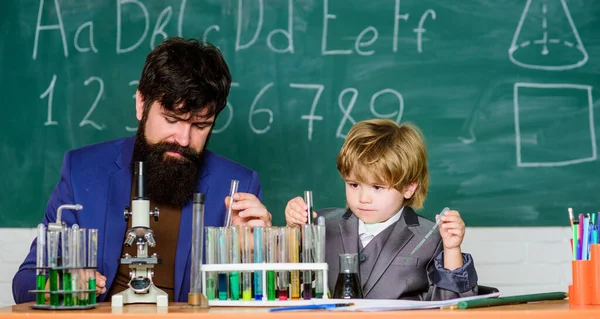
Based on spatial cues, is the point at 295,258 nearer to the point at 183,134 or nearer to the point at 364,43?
the point at 183,134

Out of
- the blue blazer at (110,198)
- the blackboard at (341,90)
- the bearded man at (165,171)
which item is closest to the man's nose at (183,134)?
the bearded man at (165,171)

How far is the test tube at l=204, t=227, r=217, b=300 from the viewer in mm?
1659

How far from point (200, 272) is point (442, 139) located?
166cm

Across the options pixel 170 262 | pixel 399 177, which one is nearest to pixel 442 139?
pixel 399 177

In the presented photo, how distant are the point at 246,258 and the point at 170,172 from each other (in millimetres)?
774

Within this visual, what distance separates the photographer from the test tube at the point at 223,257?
166 centimetres

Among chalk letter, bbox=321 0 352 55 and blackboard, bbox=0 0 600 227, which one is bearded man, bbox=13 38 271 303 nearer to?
blackboard, bbox=0 0 600 227

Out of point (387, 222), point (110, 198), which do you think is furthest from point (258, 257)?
point (110, 198)

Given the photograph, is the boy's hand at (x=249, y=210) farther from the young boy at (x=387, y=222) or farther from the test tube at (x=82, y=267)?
the test tube at (x=82, y=267)

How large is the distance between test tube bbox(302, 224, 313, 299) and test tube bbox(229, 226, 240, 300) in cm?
14

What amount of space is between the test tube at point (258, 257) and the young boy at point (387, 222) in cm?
29

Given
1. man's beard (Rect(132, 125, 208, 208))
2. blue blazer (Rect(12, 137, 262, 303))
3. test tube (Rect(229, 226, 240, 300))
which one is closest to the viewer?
test tube (Rect(229, 226, 240, 300))

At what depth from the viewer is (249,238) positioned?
5.57 feet

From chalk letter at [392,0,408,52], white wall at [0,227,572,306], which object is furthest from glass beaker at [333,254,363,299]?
chalk letter at [392,0,408,52]
